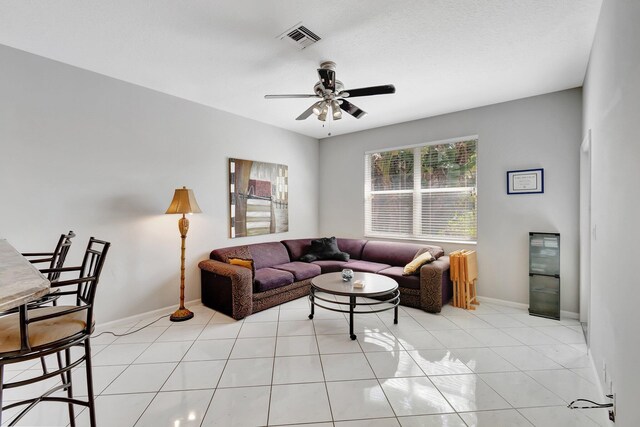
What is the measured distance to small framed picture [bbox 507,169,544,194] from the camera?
351 centimetres

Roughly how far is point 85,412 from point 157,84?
3250 mm

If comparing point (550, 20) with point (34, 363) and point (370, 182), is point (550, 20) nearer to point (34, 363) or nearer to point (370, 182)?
point (370, 182)

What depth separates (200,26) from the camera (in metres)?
2.24

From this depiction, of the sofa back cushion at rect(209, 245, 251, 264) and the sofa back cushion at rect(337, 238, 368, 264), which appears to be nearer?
the sofa back cushion at rect(209, 245, 251, 264)

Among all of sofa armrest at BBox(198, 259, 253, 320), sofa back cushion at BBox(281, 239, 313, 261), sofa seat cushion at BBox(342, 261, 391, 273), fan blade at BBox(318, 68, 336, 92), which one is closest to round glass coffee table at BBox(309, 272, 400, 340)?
sofa seat cushion at BBox(342, 261, 391, 273)

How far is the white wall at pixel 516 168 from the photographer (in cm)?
334

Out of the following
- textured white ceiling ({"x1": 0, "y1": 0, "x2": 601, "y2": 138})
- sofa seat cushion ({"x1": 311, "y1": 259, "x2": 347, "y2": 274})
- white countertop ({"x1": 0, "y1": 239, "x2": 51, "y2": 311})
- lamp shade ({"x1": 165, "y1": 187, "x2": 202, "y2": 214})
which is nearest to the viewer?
white countertop ({"x1": 0, "y1": 239, "x2": 51, "y2": 311})

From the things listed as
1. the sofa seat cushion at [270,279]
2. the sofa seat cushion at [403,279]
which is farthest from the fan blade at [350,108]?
the sofa seat cushion at [270,279]

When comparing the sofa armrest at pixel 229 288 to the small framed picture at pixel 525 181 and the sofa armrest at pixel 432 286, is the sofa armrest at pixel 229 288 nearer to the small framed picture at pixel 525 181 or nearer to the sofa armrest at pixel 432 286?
the sofa armrest at pixel 432 286

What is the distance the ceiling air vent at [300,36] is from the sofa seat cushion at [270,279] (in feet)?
8.84

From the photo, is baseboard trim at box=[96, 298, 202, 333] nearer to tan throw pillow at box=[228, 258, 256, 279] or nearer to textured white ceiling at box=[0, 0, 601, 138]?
tan throw pillow at box=[228, 258, 256, 279]

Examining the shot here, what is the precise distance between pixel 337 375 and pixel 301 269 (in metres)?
2.03

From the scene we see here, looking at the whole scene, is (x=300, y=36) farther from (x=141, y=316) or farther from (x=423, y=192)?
(x=141, y=316)

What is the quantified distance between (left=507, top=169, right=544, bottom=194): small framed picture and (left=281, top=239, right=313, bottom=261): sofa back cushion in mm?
3245
